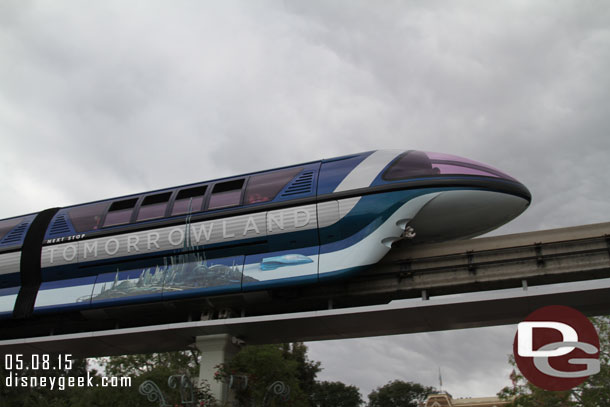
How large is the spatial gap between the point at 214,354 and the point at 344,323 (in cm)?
380

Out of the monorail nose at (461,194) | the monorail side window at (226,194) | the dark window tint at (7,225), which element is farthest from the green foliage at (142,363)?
the monorail nose at (461,194)

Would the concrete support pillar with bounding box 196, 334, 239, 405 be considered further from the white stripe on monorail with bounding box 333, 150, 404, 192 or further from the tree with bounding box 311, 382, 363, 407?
the tree with bounding box 311, 382, 363, 407

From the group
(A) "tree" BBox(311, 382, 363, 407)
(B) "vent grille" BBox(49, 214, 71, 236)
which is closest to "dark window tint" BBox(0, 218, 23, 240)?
(B) "vent grille" BBox(49, 214, 71, 236)

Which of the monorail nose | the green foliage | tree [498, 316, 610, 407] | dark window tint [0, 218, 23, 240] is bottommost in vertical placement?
tree [498, 316, 610, 407]

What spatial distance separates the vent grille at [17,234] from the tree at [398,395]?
2320 inches

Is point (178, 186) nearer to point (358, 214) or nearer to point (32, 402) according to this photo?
point (358, 214)

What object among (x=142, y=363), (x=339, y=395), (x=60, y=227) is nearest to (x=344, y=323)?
(x=60, y=227)

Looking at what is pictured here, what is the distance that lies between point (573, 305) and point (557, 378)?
1751mm

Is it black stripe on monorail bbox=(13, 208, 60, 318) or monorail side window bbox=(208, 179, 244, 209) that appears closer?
monorail side window bbox=(208, 179, 244, 209)

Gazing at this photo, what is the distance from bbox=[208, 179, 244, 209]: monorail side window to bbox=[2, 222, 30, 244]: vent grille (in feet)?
23.4

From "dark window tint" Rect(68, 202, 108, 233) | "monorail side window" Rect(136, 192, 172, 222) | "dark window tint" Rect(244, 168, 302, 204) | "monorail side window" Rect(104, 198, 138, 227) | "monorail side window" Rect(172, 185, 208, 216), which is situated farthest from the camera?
"dark window tint" Rect(68, 202, 108, 233)

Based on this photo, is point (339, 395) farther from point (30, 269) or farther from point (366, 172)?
point (366, 172)

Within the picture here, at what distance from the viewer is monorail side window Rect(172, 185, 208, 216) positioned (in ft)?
52.7

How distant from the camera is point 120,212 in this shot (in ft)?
56.3
